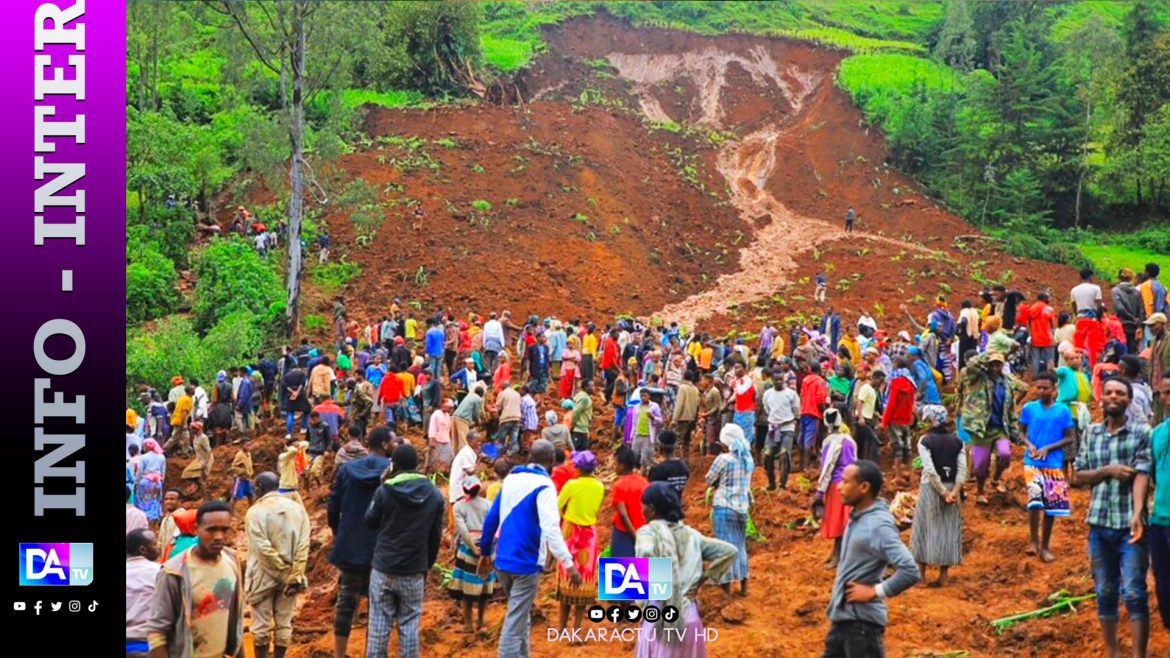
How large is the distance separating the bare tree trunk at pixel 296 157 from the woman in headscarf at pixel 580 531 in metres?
17.9

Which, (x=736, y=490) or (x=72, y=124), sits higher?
(x=72, y=124)

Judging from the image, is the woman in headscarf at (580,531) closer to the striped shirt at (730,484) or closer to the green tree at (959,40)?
the striped shirt at (730,484)

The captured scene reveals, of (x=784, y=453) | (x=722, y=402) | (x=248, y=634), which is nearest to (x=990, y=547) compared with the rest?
(x=784, y=453)

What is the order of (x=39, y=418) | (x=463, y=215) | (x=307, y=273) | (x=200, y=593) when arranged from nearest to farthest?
(x=200, y=593)
(x=39, y=418)
(x=307, y=273)
(x=463, y=215)

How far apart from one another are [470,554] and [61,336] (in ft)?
16.5

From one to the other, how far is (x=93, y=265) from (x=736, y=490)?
11.3 meters

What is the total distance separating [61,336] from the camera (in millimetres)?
11164

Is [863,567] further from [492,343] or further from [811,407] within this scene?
[492,343]

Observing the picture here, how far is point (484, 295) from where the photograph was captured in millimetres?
29531

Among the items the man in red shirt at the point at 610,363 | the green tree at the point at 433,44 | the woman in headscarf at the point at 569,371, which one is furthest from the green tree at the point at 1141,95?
Result: the woman in headscarf at the point at 569,371

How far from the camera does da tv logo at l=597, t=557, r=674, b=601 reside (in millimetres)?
→ 6465

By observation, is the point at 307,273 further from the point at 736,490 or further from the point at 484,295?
the point at 736,490

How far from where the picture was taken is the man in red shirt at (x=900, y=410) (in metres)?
12.5

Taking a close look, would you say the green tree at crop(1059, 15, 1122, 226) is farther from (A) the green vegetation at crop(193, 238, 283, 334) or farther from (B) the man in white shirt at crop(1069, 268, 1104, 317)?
(A) the green vegetation at crop(193, 238, 283, 334)
